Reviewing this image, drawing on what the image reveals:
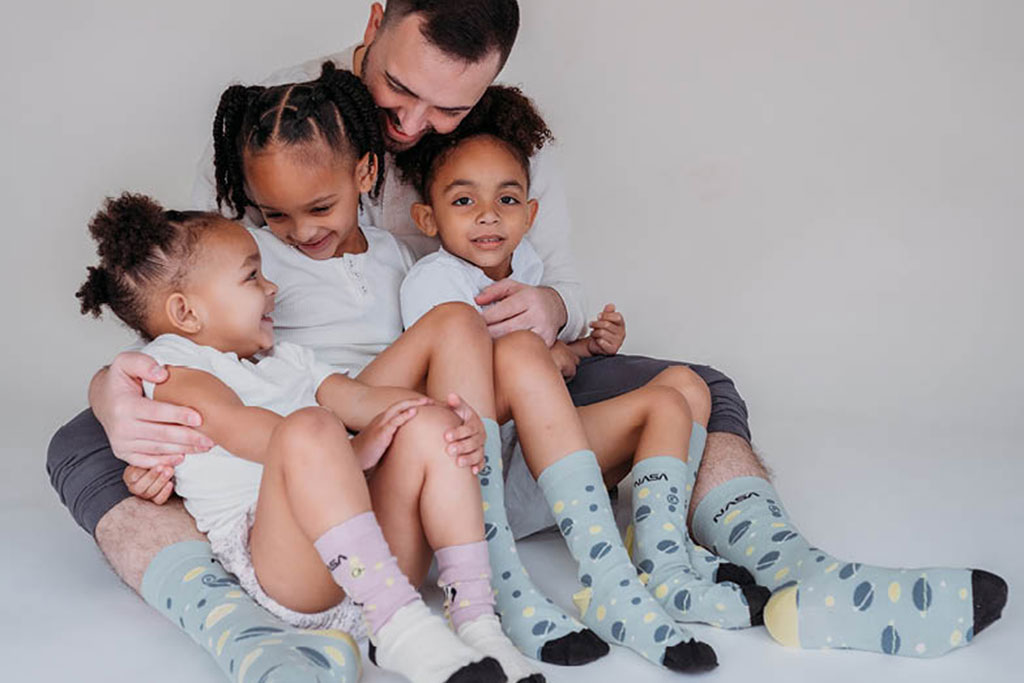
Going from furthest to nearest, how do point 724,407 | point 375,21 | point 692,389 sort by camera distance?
1. point 375,21
2. point 724,407
3. point 692,389

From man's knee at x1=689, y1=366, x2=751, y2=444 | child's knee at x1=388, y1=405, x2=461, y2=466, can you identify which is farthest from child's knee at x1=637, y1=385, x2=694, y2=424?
child's knee at x1=388, y1=405, x2=461, y2=466

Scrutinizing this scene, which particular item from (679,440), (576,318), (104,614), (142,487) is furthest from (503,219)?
(104,614)

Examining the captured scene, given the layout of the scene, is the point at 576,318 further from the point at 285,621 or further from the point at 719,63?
the point at 719,63

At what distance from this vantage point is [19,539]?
8.18 feet

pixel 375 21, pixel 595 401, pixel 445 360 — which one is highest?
pixel 375 21

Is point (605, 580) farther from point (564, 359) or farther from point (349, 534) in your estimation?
point (564, 359)

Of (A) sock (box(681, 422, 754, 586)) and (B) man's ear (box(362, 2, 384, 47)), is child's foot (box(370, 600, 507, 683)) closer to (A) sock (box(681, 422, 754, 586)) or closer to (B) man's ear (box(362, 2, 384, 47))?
(A) sock (box(681, 422, 754, 586))

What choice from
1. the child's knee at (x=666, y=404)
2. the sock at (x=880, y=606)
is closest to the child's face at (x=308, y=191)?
the child's knee at (x=666, y=404)

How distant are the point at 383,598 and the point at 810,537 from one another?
0.95 m

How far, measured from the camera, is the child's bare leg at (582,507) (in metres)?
1.96

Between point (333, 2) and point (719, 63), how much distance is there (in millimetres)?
1079

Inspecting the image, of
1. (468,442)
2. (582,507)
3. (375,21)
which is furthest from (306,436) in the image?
(375,21)

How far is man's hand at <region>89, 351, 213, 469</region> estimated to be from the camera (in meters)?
2.07

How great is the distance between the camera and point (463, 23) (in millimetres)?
2508
